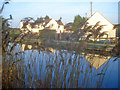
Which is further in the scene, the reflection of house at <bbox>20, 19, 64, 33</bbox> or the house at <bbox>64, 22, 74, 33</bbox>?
the reflection of house at <bbox>20, 19, 64, 33</bbox>

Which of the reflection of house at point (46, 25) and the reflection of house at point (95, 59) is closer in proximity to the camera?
the reflection of house at point (95, 59)

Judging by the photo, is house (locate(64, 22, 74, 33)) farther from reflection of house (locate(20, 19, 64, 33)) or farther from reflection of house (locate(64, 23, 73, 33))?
reflection of house (locate(20, 19, 64, 33))

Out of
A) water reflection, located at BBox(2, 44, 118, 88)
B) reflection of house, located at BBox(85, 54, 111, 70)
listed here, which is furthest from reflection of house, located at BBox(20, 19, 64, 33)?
reflection of house, located at BBox(85, 54, 111, 70)

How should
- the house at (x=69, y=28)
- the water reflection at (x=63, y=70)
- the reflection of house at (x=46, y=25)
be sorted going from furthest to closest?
the reflection of house at (x=46, y=25), the house at (x=69, y=28), the water reflection at (x=63, y=70)

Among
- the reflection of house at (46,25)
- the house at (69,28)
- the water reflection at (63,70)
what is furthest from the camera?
the reflection of house at (46,25)

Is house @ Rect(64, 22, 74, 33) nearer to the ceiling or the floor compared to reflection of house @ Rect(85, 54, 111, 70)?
nearer to the ceiling

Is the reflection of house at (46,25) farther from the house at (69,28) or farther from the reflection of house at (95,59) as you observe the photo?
the reflection of house at (95,59)

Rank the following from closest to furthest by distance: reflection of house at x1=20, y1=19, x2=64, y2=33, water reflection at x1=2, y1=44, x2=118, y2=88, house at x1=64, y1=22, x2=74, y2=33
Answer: water reflection at x1=2, y1=44, x2=118, y2=88 → house at x1=64, y1=22, x2=74, y2=33 → reflection of house at x1=20, y1=19, x2=64, y2=33

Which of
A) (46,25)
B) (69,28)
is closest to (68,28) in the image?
(69,28)

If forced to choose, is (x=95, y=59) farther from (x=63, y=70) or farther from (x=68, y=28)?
(x=68, y=28)

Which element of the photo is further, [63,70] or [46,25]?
[46,25]

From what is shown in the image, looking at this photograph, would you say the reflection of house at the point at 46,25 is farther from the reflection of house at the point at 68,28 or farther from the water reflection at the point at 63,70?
the water reflection at the point at 63,70

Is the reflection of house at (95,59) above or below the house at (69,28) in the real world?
below

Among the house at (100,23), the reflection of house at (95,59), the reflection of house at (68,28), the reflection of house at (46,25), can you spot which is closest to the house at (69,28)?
the reflection of house at (68,28)
